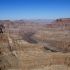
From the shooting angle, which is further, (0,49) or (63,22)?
(63,22)

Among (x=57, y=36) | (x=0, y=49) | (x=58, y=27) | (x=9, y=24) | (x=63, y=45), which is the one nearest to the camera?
(x=0, y=49)

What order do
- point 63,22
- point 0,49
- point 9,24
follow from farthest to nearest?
1. point 9,24
2. point 63,22
3. point 0,49

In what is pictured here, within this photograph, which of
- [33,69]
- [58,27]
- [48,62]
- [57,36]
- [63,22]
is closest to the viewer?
[33,69]

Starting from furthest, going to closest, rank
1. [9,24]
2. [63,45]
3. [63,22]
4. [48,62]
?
[9,24] < [63,22] < [63,45] < [48,62]

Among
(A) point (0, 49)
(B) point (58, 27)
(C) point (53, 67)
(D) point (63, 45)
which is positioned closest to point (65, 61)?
(C) point (53, 67)

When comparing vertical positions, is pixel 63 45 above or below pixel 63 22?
below

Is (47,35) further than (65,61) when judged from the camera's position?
Yes

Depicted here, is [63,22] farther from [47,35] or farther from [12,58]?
[12,58]

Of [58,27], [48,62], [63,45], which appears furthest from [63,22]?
[48,62]

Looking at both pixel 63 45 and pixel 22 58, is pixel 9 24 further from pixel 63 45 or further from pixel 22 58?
pixel 22 58
